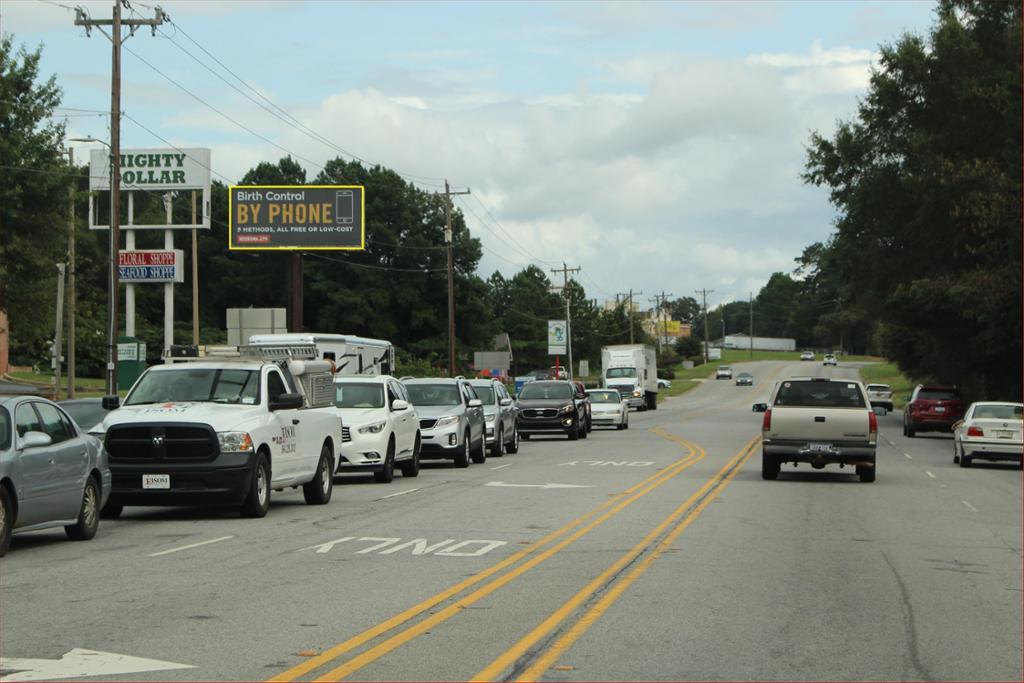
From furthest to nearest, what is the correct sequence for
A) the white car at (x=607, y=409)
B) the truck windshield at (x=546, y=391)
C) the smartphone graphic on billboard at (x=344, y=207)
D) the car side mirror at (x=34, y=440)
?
the smartphone graphic on billboard at (x=344, y=207)
the white car at (x=607, y=409)
the truck windshield at (x=546, y=391)
the car side mirror at (x=34, y=440)

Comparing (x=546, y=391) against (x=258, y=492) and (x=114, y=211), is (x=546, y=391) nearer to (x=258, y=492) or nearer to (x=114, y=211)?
(x=114, y=211)

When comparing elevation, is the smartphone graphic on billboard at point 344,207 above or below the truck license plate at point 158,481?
above

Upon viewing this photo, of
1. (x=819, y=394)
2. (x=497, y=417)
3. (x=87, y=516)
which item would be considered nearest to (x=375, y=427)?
(x=819, y=394)

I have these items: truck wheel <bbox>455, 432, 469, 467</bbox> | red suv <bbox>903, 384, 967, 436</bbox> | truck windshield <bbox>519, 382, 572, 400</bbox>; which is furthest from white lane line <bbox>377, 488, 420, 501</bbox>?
red suv <bbox>903, 384, 967, 436</bbox>

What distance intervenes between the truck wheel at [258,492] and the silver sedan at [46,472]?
186 cm

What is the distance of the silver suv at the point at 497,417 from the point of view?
33.0 m

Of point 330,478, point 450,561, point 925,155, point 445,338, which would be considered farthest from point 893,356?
point 450,561

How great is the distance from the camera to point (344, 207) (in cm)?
6047

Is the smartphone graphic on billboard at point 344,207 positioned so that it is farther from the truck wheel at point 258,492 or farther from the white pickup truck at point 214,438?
the truck wheel at point 258,492

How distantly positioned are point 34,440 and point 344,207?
155 feet

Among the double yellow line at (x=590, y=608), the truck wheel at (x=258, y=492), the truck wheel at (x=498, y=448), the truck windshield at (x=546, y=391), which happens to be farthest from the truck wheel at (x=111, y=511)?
the truck windshield at (x=546, y=391)

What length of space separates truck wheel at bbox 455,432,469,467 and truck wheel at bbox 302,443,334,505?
8.64m

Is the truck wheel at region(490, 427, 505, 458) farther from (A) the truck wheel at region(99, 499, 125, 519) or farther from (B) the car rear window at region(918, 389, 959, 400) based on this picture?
(B) the car rear window at region(918, 389, 959, 400)

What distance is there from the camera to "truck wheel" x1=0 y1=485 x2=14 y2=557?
43.1 feet
